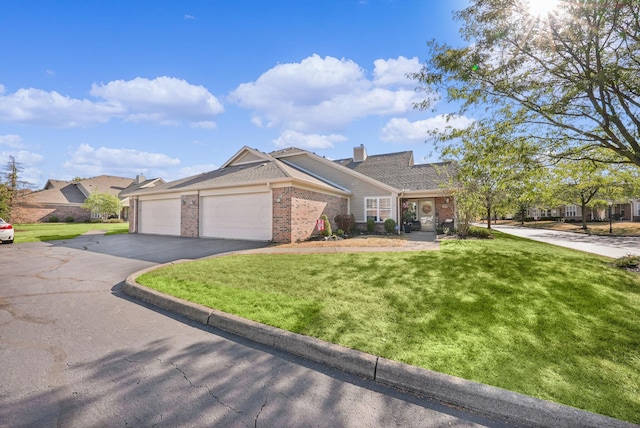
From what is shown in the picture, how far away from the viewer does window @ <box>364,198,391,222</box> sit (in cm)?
1691

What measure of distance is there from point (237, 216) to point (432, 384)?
40.7 ft

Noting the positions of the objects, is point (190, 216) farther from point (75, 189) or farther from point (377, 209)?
point (75, 189)

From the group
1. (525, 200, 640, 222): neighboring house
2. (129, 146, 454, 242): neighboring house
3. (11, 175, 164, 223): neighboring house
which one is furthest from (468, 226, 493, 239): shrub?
(525, 200, 640, 222): neighboring house

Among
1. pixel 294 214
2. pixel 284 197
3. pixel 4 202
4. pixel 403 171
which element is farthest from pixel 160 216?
pixel 403 171

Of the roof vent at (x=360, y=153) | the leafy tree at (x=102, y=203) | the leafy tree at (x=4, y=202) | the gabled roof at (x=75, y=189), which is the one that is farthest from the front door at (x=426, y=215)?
the gabled roof at (x=75, y=189)

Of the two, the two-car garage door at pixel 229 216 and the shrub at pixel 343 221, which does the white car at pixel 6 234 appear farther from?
the shrub at pixel 343 221

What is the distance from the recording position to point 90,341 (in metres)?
3.60

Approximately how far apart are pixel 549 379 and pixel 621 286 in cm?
471

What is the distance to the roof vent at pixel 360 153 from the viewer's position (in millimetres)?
23469

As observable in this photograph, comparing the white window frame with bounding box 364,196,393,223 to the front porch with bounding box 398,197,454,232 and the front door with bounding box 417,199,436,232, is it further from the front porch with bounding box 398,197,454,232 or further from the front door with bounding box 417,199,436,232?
the front door with bounding box 417,199,436,232

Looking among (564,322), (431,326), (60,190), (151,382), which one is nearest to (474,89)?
(564,322)

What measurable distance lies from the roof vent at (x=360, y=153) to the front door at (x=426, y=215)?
264 inches

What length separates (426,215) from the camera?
62.7ft

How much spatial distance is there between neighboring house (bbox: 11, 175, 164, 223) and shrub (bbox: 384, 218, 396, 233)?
90.9 feet
